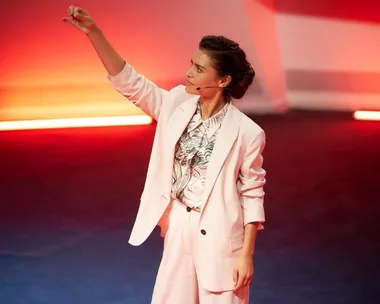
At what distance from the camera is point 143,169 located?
13.9ft

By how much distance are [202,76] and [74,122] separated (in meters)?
3.01

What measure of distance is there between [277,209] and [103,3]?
1691 mm

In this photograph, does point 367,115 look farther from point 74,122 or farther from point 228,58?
point 228,58

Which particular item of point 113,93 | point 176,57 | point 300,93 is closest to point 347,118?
point 300,93

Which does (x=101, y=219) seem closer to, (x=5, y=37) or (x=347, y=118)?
(x=5, y=37)

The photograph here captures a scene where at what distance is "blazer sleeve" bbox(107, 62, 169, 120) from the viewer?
2031 millimetres

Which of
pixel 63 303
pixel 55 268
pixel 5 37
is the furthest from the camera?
pixel 5 37

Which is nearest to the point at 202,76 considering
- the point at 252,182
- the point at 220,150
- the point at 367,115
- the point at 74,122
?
the point at 220,150

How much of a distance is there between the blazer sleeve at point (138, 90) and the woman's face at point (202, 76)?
0.43ft

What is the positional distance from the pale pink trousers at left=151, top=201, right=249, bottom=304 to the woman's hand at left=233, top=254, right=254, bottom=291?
43 millimetres

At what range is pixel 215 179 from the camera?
6.33 feet

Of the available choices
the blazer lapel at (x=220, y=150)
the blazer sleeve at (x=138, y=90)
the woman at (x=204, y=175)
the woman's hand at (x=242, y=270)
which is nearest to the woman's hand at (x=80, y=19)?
the woman at (x=204, y=175)

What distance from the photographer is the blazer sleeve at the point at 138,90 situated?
203 centimetres

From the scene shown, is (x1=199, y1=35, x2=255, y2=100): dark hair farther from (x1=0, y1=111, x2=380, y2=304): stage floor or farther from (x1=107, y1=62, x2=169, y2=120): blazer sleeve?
(x1=0, y1=111, x2=380, y2=304): stage floor
